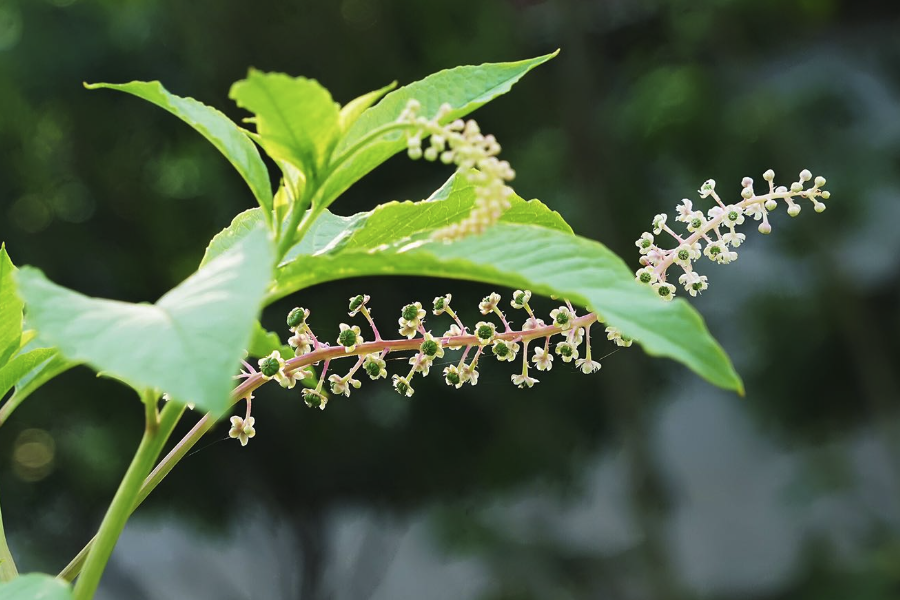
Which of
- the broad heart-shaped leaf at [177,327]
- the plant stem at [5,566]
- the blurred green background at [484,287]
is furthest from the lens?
the blurred green background at [484,287]

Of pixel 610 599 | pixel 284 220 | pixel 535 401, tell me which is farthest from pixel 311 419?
pixel 284 220

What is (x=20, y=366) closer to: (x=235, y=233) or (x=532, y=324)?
(x=235, y=233)

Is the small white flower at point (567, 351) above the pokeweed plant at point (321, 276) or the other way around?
the other way around

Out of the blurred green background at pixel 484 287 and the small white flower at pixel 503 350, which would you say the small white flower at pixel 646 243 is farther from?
the blurred green background at pixel 484 287

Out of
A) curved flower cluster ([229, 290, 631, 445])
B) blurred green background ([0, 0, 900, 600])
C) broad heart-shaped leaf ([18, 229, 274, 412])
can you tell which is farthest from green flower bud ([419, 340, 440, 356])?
blurred green background ([0, 0, 900, 600])

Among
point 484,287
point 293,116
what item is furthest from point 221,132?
point 484,287

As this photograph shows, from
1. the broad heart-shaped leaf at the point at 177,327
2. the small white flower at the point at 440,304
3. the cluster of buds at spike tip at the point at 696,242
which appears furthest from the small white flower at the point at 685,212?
the broad heart-shaped leaf at the point at 177,327
